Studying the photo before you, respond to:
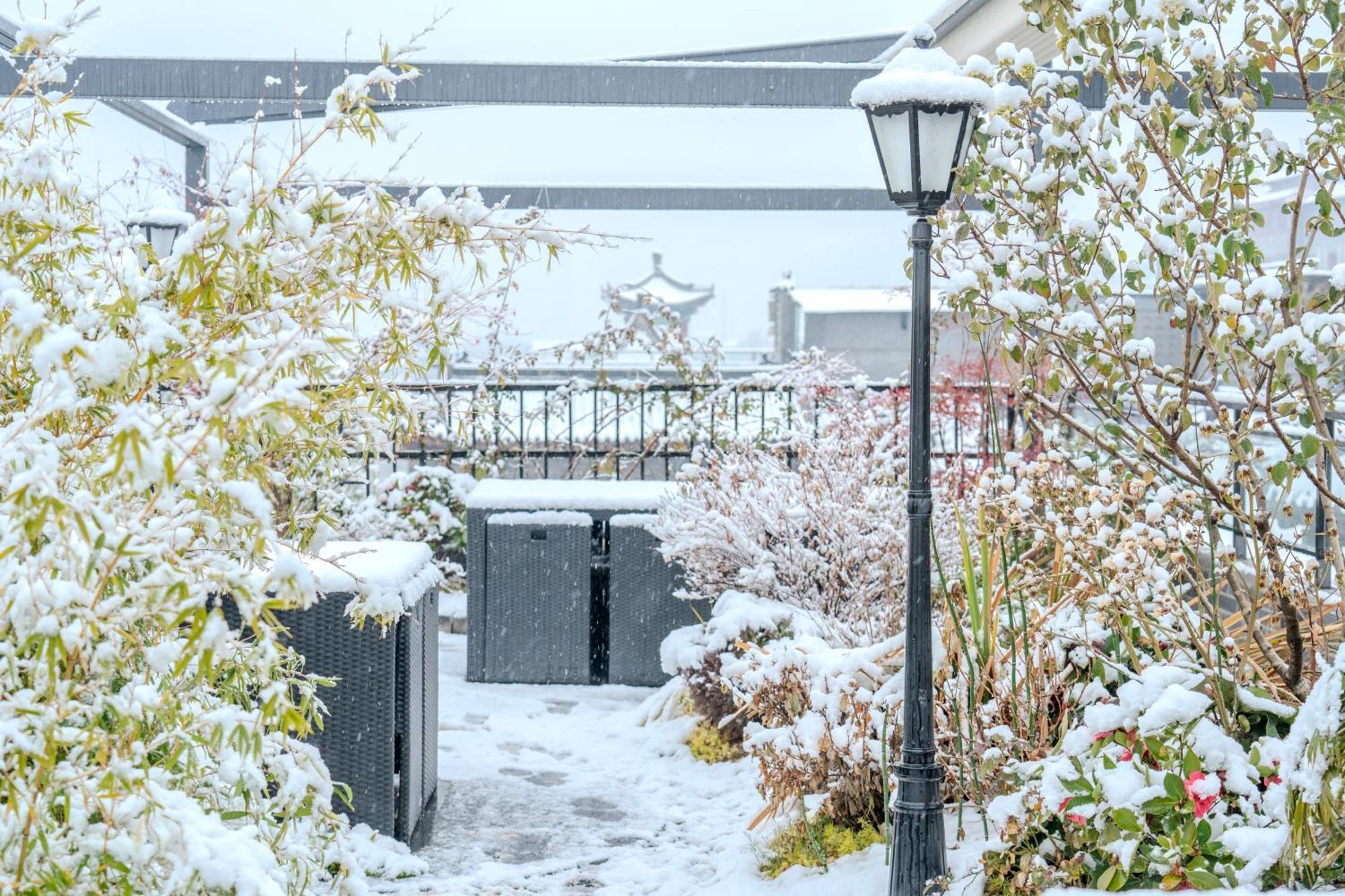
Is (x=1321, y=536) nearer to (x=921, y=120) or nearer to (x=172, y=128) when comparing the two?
(x=921, y=120)

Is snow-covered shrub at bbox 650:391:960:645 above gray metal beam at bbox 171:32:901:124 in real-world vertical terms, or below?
below

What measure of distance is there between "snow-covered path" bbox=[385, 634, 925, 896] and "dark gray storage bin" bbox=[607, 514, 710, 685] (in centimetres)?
16

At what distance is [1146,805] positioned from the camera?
3152 millimetres

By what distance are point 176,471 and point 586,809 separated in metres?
3.57

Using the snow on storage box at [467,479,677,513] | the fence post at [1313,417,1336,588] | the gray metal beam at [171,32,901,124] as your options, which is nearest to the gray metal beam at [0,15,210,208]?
the gray metal beam at [171,32,901,124]

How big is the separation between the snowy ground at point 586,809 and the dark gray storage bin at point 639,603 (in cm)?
16

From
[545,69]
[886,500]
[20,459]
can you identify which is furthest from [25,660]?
[545,69]

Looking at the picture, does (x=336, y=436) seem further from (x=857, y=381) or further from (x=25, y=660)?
(x=857, y=381)

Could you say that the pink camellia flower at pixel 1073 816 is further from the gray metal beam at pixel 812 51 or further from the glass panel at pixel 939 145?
the gray metal beam at pixel 812 51

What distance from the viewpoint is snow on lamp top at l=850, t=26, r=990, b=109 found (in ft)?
11.8

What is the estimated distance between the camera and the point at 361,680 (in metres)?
4.23

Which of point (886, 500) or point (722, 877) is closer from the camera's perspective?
point (722, 877)

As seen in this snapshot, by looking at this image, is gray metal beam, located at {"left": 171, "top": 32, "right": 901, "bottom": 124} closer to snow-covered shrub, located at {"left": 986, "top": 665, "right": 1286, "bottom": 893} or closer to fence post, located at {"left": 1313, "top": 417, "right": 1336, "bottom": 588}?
fence post, located at {"left": 1313, "top": 417, "right": 1336, "bottom": 588}

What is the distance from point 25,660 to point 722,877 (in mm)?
2783
